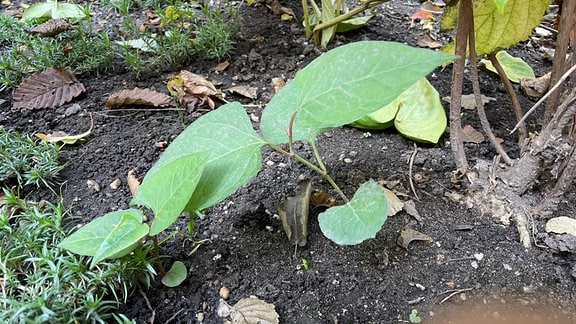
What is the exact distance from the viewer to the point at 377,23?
168cm

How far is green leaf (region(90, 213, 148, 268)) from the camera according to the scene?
0.73m

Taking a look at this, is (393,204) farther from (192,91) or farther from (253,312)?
(192,91)

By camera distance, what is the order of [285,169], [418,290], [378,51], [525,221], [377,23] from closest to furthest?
[378,51] < [418,290] < [525,221] < [285,169] < [377,23]

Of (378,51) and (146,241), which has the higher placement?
(378,51)

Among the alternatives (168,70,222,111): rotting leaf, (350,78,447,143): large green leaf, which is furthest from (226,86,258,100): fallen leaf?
(350,78,447,143): large green leaf

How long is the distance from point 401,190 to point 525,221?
9.5 inches

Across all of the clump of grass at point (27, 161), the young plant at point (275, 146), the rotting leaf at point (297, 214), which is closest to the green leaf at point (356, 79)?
the young plant at point (275, 146)

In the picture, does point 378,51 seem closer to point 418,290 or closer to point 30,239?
point 418,290

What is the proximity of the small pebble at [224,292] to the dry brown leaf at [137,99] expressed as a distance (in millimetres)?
626

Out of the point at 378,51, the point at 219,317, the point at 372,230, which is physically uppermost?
the point at 378,51

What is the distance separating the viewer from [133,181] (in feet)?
3.51

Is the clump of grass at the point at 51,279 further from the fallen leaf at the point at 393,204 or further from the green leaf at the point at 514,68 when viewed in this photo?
the green leaf at the point at 514,68

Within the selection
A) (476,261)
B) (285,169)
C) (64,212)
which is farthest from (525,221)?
(64,212)

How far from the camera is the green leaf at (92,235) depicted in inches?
30.3
